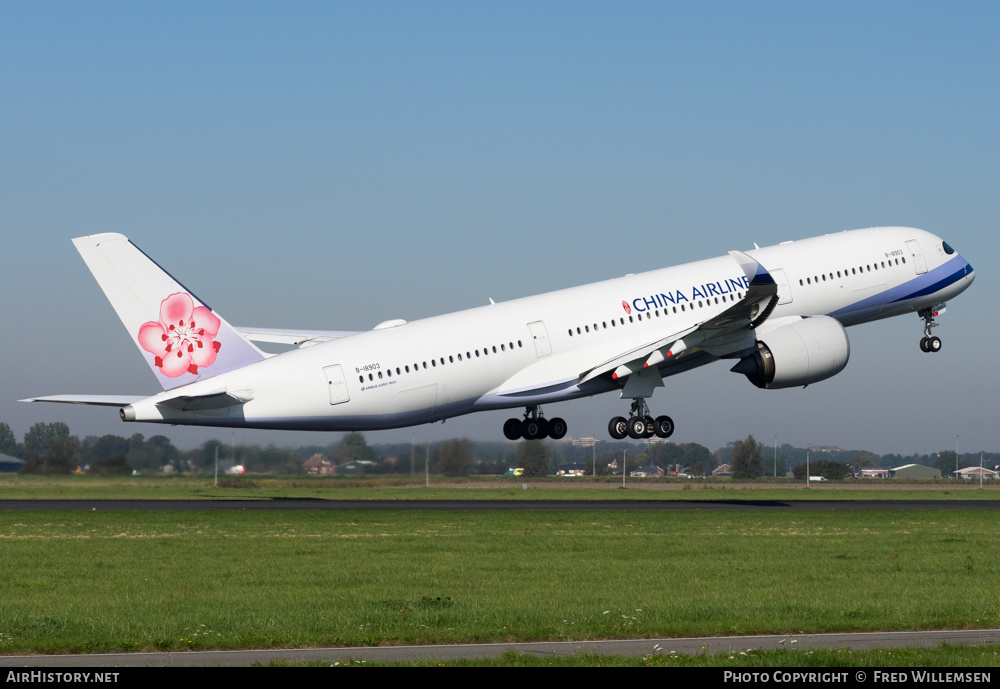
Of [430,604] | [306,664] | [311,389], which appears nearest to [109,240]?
[311,389]

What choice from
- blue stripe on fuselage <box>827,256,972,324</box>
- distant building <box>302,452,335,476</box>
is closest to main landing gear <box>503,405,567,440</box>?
distant building <box>302,452,335,476</box>

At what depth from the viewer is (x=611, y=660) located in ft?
61.3

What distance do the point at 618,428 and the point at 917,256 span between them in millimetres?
17053

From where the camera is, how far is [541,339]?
51875mm

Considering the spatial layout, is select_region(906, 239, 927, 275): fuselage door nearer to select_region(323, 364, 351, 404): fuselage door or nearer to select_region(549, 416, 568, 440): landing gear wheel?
select_region(549, 416, 568, 440): landing gear wheel

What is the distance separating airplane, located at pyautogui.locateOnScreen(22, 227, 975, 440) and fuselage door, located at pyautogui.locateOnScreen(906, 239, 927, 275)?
0.07 m

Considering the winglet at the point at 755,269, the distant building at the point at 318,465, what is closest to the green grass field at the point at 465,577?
the winglet at the point at 755,269

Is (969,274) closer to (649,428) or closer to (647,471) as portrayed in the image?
(649,428)

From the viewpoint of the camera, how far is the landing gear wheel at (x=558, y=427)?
57.0 metres

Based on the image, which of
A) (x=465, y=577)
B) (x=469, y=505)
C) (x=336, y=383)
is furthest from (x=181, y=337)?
(x=465, y=577)

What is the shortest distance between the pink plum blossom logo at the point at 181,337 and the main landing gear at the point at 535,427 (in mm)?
15781

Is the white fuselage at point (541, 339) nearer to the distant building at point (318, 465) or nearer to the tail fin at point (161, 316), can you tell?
the tail fin at point (161, 316)

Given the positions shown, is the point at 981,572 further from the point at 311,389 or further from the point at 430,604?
the point at 311,389
